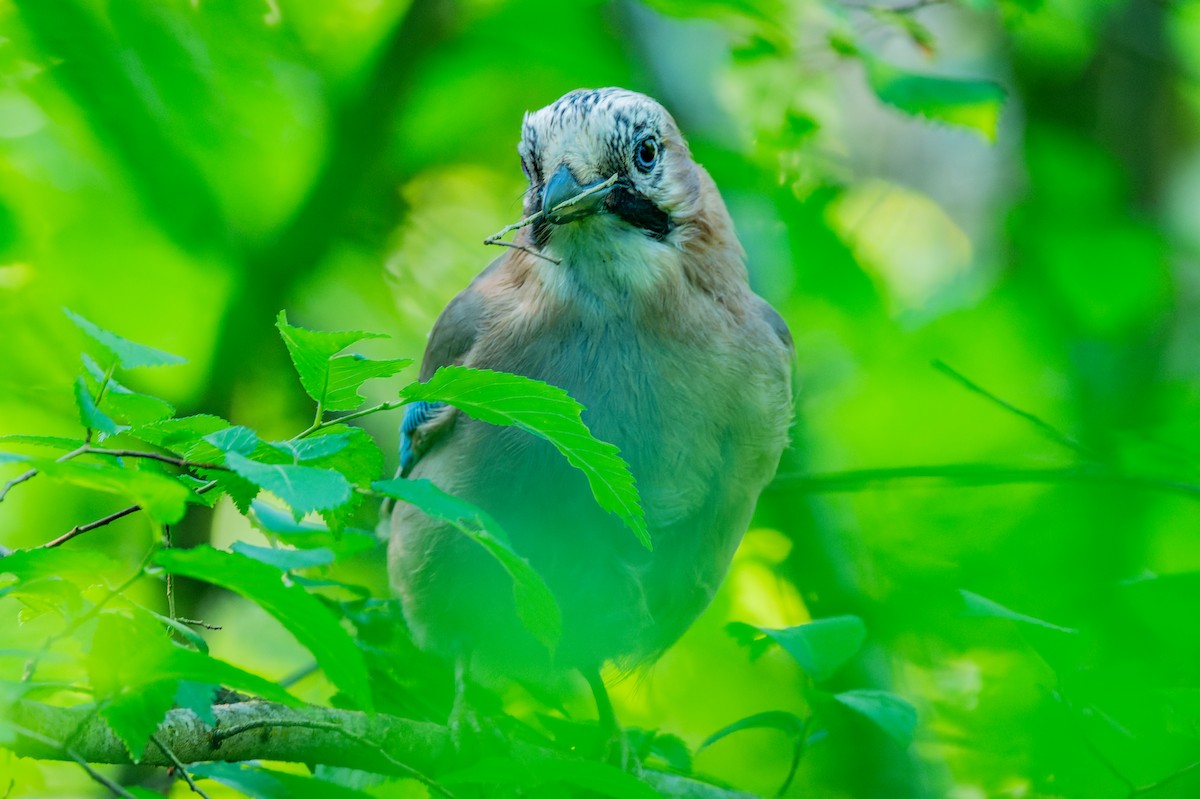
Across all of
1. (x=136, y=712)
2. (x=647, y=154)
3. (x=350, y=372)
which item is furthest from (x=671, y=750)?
(x=136, y=712)

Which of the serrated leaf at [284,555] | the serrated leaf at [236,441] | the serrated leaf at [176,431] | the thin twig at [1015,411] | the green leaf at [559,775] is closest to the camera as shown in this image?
the serrated leaf at [236,441]

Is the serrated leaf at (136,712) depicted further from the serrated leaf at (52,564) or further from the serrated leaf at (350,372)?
the serrated leaf at (350,372)

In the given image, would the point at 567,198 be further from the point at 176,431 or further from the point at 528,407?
the point at 176,431

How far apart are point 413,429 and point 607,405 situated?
92cm

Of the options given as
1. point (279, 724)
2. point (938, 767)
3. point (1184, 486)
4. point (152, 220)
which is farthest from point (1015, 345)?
point (279, 724)

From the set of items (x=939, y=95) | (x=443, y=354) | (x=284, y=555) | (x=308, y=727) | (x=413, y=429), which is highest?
(x=284, y=555)

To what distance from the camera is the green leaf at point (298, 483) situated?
1.87m

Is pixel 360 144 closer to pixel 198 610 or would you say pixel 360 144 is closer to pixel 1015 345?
pixel 198 610

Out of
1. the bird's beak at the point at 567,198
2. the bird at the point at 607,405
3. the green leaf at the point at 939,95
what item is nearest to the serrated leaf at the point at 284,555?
the bird at the point at 607,405

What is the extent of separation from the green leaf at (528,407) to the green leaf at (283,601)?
16.6 inches

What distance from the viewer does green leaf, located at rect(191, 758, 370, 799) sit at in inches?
102

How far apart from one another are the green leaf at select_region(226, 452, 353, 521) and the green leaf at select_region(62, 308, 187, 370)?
0.28 m

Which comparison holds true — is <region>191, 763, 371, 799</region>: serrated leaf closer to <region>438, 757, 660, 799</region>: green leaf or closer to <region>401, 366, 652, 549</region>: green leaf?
<region>438, 757, 660, 799</region>: green leaf

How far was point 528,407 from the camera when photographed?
225cm
